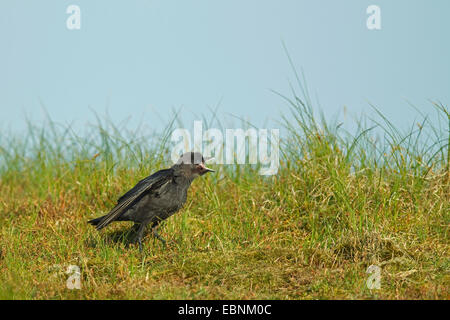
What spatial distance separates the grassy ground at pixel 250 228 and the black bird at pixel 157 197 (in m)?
0.38

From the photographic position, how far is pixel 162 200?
6.38 meters

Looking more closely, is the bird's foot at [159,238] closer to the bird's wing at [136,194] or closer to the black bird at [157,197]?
the black bird at [157,197]

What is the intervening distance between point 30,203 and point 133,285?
4374mm

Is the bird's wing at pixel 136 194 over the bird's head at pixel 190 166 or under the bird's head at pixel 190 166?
under

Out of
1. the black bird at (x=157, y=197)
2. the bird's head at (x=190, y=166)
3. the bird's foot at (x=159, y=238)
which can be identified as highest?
the bird's head at (x=190, y=166)

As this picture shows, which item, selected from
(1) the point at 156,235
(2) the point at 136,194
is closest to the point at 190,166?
(2) the point at 136,194

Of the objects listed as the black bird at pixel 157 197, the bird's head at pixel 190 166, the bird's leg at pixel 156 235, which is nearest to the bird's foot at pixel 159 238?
the bird's leg at pixel 156 235

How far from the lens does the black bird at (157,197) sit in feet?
20.8

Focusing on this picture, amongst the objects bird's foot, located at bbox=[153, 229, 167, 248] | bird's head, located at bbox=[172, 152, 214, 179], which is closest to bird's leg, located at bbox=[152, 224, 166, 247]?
bird's foot, located at bbox=[153, 229, 167, 248]

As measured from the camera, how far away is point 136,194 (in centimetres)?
626

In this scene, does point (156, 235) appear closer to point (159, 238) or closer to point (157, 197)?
point (159, 238)

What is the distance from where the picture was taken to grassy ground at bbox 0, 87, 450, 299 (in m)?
5.46

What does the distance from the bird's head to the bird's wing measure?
13 cm

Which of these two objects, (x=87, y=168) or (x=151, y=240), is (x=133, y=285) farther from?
(x=87, y=168)
